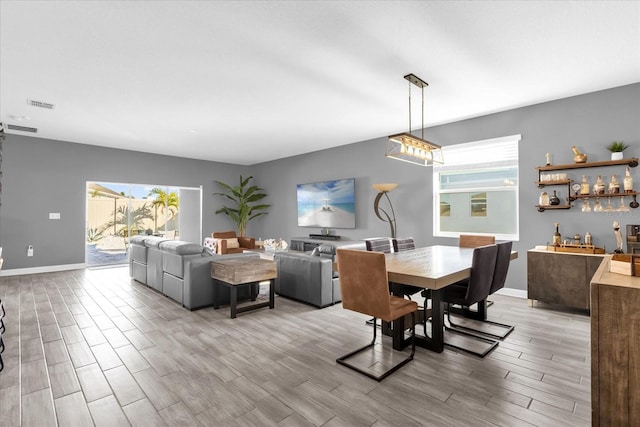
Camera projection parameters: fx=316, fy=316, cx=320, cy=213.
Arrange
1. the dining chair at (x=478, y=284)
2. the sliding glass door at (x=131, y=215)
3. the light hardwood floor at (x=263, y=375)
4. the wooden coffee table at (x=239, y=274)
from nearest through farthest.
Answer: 1. the light hardwood floor at (x=263, y=375)
2. the dining chair at (x=478, y=284)
3. the wooden coffee table at (x=239, y=274)
4. the sliding glass door at (x=131, y=215)

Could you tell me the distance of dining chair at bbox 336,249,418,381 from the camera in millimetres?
2260

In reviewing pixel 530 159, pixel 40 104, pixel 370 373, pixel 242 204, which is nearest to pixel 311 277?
Result: pixel 370 373

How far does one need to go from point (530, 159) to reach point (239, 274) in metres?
4.18

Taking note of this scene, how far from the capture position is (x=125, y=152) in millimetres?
7195

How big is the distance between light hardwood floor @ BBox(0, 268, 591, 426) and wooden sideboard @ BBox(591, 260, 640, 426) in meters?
0.67

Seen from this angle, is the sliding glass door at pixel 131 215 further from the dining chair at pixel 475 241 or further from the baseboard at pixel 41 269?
the dining chair at pixel 475 241

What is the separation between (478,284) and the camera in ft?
8.65

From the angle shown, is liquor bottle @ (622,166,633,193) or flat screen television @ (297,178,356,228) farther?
flat screen television @ (297,178,356,228)

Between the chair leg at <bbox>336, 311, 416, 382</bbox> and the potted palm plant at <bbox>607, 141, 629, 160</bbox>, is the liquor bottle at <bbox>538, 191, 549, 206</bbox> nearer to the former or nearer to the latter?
the potted palm plant at <bbox>607, 141, 629, 160</bbox>

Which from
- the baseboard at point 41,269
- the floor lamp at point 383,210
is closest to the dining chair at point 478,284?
Answer: the floor lamp at point 383,210

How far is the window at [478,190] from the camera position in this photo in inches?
184

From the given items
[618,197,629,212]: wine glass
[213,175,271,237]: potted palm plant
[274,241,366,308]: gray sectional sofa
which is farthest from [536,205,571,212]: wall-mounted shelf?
[213,175,271,237]: potted palm plant

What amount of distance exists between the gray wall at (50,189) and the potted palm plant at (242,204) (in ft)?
6.75

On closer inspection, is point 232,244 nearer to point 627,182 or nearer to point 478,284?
point 478,284
